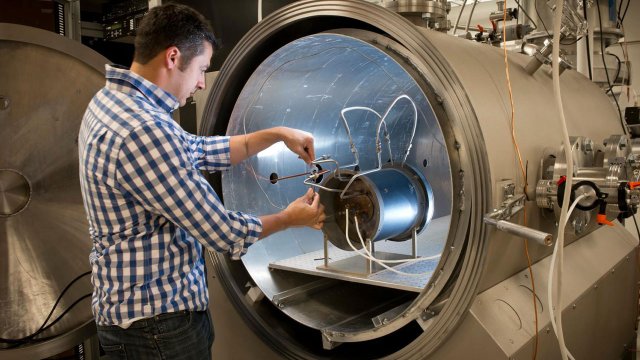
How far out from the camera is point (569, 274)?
59.7 inches

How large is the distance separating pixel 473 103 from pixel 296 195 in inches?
36.1

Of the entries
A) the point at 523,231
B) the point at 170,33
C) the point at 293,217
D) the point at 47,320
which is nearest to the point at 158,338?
the point at 293,217

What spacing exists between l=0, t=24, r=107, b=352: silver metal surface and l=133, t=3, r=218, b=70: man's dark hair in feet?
1.21

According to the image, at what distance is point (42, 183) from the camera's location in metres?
1.62

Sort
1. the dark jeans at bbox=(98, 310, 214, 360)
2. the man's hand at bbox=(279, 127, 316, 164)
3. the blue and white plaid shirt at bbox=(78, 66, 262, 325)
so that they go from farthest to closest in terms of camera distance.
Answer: the man's hand at bbox=(279, 127, 316, 164) < the dark jeans at bbox=(98, 310, 214, 360) < the blue and white plaid shirt at bbox=(78, 66, 262, 325)

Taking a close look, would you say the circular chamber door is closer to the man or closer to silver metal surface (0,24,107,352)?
the man

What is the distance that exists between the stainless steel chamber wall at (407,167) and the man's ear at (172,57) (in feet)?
0.88

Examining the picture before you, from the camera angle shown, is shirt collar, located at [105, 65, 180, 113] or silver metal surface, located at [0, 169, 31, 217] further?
silver metal surface, located at [0, 169, 31, 217]

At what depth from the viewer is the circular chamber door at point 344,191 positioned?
1184 millimetres

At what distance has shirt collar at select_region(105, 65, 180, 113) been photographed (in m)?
1.24

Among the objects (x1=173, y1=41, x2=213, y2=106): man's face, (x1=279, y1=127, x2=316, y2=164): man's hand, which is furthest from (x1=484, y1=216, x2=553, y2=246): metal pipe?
(x1=173, y1=41, x2=213, y2=106): man's face

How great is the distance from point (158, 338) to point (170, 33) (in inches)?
27.3

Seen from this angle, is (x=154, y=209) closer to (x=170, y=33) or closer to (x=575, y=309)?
(x=170, y=33)

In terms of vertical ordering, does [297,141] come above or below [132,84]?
below
